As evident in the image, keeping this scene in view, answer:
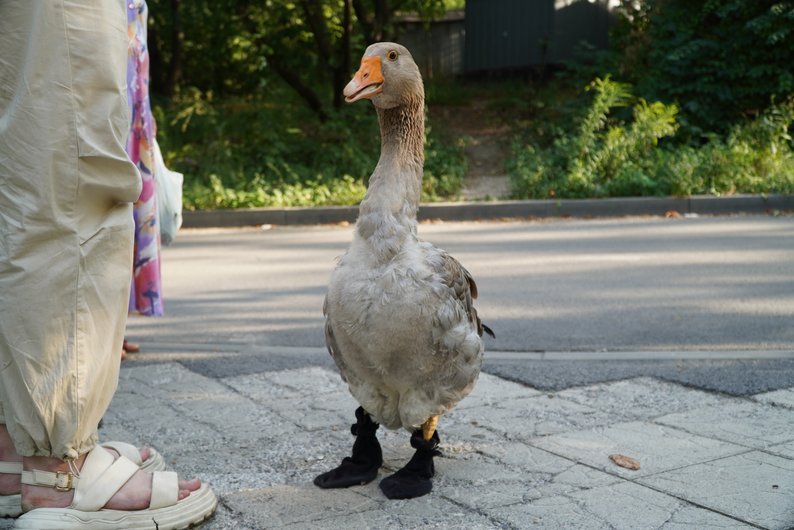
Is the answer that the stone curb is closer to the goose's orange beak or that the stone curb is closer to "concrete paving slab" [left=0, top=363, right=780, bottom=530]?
"concrete paving slab" [left=0, top=363, right=780, bottom=530]

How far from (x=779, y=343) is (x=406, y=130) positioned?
3105 millimetres

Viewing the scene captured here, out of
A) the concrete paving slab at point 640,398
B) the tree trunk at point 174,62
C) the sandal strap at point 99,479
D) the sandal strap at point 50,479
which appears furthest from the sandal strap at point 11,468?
the tree trunk at point 174,62

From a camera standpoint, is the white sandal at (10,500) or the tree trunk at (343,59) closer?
the white sandal at (10,500)

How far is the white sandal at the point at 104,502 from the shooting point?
2.56 meters

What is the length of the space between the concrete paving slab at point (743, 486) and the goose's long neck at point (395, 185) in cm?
123

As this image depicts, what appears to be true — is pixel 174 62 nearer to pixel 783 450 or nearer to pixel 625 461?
pixel 625 461

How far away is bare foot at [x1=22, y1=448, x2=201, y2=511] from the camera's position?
2.61 metres

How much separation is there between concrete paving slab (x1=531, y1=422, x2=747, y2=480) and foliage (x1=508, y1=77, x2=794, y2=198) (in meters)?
9.18

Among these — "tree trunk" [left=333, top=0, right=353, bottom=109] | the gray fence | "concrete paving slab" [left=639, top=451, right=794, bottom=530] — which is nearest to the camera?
"concrete paving slab" [left=639, top=451, right=794, bottom=530]

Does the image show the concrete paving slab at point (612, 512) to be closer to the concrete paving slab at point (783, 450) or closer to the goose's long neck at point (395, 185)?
the concrete paving slab at point (783, 450)

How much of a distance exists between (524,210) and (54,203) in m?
10.2

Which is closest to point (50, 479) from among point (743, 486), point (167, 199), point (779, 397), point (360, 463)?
point (360, 463)

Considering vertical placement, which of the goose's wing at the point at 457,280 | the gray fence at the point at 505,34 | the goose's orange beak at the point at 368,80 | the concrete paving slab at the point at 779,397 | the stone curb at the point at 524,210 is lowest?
the concrete paving slab at the point at 779,397

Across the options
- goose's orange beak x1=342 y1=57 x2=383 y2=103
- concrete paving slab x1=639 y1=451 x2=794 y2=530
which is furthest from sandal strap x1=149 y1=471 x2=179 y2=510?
concrete paving slab x1=639 y1=451 x2=794 y2=530
